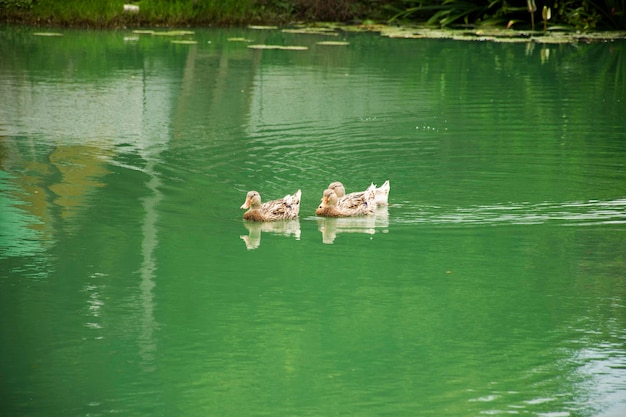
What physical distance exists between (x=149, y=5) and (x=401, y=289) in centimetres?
1972

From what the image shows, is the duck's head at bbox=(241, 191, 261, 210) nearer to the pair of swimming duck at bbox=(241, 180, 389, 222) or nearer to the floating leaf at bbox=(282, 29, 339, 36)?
the pair of swimming duck at bbox=(241, 180, 389, 222)

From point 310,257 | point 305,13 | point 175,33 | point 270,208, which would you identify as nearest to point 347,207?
point 270,208

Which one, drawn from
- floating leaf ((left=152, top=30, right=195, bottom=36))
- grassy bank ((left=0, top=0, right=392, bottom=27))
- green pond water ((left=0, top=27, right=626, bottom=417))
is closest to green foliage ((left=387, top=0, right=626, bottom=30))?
grassy bank ((left=0, top=0, right=392, bottom=27))

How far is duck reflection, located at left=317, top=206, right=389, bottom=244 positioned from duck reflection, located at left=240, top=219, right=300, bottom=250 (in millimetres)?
186

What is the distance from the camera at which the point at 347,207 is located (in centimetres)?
846

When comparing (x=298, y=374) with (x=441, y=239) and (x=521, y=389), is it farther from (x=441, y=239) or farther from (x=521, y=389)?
(x=441, y=239)

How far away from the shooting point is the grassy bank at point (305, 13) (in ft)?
80.7

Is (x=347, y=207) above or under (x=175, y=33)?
under

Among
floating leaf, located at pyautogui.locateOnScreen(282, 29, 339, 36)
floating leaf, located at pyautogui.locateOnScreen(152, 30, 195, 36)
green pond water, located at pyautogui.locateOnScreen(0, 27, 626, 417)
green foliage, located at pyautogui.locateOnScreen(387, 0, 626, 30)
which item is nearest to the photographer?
green pond water, located at pyautogui.locateOnScreen(0, 27, 626, 417)

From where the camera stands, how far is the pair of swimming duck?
27.2 feet

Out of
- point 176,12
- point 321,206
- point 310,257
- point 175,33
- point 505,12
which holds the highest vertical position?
point 505,12

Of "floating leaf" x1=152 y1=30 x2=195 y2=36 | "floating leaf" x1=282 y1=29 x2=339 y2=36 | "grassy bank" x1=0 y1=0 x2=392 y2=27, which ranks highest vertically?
"grassy bank" x1=0 y1=0 x2=392 y2=27

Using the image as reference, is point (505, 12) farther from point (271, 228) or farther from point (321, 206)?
point (271, 228)

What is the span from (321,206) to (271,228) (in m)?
0.50
